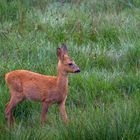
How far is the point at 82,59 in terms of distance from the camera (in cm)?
915

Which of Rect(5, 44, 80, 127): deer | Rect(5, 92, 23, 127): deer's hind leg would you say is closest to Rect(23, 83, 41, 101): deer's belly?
Rect(5, 44, 80, 127): deer

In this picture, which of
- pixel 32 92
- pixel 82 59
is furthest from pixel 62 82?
pixel 82 59

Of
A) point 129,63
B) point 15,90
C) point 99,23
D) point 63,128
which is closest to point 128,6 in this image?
point 99,23

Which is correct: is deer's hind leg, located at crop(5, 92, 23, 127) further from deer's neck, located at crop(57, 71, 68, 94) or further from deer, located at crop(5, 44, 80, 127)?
deer's neck, located at crop(57, 71, 68, 94)

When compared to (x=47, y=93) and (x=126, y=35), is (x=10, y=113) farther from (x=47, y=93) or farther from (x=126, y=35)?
(x=126, y=35)

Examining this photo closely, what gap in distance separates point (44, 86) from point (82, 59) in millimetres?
2161

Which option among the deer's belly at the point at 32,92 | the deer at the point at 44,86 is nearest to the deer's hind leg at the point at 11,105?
the deer at the point at 44,86

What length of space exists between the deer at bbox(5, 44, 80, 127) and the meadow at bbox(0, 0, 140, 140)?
0.65 ft

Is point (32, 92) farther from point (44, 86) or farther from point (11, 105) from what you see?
point (11, 105)

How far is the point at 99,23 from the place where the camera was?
36.3 feet

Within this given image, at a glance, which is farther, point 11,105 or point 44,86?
point 11,105

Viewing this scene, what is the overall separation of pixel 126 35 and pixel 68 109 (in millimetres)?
3116

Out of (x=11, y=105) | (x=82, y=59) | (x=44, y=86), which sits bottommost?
(x=11, y=105)

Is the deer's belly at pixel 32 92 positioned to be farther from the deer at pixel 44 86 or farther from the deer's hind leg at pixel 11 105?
the deer's hind leg at pixel 11 105
